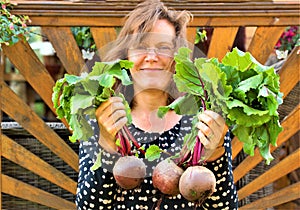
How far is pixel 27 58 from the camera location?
2.66 m

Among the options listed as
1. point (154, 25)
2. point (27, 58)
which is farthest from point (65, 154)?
point (154, 25)

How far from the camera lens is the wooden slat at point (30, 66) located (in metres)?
2.65

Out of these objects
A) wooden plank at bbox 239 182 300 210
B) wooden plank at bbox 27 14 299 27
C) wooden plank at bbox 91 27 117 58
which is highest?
wooden plank at bbox 27 14 299 27

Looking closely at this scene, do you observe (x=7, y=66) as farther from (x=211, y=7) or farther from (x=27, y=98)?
(x=211, y=7)

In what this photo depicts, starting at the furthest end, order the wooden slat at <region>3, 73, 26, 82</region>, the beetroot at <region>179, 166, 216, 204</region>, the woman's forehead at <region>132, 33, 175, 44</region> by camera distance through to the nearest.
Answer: the wooden slat at <region>3, 73, 26, 82</region> → the woman's forehead at <region>132, 33, 175, 44</region> → the beetroot at <region>179, 166, 216, 204</region>

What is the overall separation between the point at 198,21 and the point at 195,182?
54.3 inches

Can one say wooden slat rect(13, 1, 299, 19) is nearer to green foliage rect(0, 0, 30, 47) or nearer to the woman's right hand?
green foliage rect(0, 0, 30, 47)

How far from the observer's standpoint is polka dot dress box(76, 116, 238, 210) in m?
1.70

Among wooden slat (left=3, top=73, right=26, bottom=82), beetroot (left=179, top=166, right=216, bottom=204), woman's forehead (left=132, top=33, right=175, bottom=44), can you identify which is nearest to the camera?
beetroot (left=179, top=166, right=216, bottom=204)

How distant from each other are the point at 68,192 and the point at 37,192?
298 mm

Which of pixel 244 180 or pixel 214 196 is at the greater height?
pixel 244 180

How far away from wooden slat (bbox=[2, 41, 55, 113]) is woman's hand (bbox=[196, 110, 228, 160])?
1.35m

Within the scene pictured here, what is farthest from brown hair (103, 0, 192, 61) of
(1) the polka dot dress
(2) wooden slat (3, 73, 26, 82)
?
(2) wooden slat (3, 73, 26, 82)

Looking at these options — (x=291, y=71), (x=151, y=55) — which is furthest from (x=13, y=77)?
(x=151, y=55)
